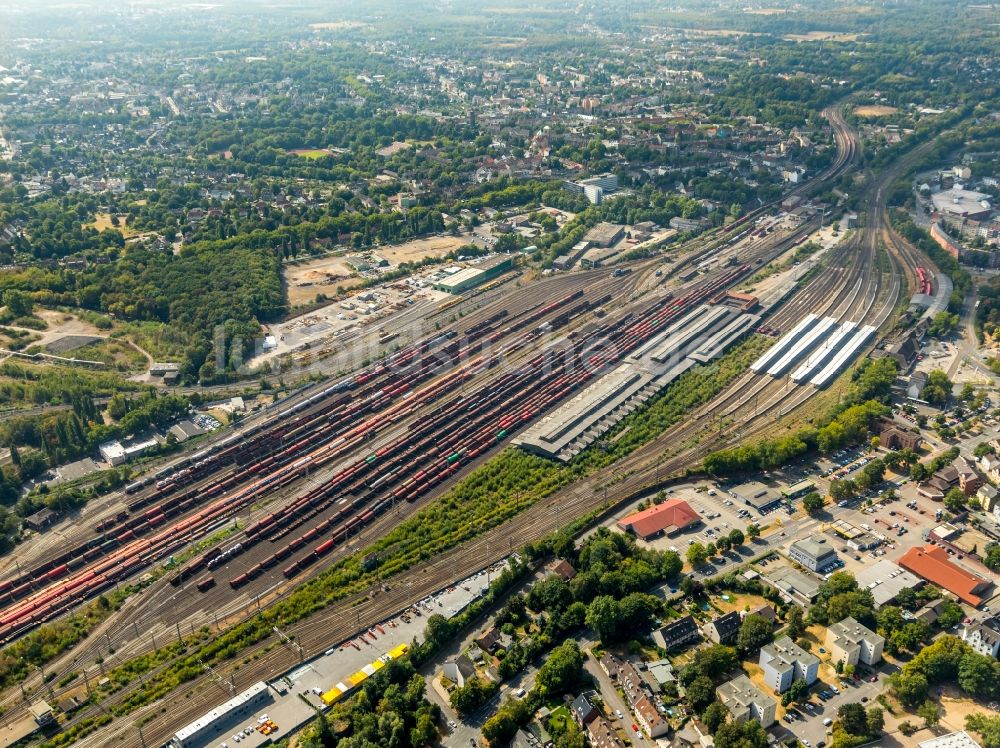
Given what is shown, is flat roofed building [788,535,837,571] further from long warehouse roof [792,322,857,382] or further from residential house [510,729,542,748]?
→ long warehouse roof [792,322,857,382]

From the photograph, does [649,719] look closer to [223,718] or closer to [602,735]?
[602,735]

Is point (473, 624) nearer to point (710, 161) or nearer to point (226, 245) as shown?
point (226, 245)

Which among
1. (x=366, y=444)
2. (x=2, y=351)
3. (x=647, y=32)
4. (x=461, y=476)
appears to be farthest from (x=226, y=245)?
(x=647, y=32)

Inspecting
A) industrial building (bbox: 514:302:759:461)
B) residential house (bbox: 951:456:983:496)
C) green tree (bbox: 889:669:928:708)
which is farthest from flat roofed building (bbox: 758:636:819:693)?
industrial building (bbox: 514:302:759:461)

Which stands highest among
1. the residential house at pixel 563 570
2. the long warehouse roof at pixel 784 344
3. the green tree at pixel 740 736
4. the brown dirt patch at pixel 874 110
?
the brown dirt patch at pixel 874 110

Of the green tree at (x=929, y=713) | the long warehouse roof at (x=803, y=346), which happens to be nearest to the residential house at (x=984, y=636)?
the green tree at (x=929, y=713)

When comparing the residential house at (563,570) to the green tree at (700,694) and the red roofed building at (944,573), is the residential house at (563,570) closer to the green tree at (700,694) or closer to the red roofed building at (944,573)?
the green tree at (700,694)
